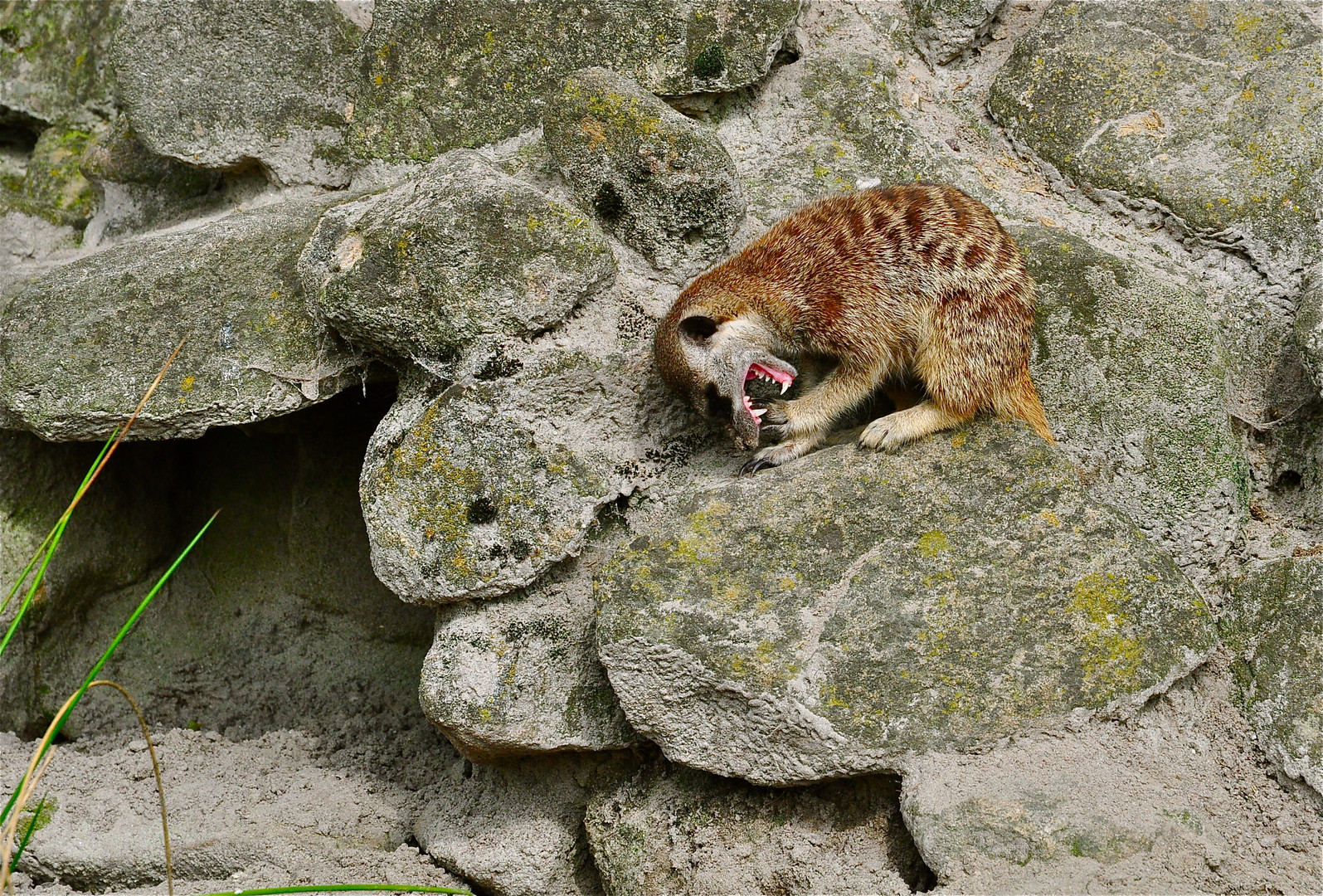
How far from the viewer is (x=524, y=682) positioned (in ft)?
10.5

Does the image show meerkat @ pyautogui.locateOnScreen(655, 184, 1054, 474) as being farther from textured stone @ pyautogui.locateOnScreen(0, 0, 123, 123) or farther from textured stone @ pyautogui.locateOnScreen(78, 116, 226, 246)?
textured stone @ pyautogui.locateOnScreen(0, 0, 123, 123)

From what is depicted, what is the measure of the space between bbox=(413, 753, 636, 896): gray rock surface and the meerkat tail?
5.10 feet

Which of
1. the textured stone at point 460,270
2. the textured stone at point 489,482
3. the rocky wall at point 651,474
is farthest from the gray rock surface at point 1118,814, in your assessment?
the textured stone at point 460,270

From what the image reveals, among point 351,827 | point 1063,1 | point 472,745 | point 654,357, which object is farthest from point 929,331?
point 351,827

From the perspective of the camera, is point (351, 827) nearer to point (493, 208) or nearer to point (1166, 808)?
point (493, 208)

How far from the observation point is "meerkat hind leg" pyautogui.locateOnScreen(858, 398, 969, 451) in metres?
3.20

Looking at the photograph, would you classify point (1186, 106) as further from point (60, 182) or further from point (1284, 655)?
point (60, 182)

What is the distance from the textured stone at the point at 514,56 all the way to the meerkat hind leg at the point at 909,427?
1453mm

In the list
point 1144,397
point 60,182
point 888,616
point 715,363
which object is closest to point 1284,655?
point 1144,397

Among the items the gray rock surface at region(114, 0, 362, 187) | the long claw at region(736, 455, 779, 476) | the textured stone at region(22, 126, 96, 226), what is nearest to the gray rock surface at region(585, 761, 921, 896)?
the long claw at region(736, 455, 779, 476)

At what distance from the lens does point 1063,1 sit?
3934 millimetres

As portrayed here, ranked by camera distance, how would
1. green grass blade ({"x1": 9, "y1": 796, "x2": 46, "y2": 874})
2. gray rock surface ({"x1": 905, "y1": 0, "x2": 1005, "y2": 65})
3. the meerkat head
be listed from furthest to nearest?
gray rock surface ({"x1": 905, "y1": 0, "x2": 1005, "y2": 65}), the meerkat head, green grass blade ({"x1": 9, "y1": 796, "x2": 46, "y2": 874})

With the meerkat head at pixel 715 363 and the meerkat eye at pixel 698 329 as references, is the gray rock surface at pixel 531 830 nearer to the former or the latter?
the meerkat head at pixel 715 363

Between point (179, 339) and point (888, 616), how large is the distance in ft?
8.35
